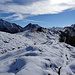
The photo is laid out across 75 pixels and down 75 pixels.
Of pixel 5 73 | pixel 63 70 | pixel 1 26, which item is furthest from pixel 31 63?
pixel 1 26

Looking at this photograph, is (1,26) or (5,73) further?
(1,26)

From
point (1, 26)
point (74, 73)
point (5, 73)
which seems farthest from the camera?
point (1, 26)

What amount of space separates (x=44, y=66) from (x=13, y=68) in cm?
190

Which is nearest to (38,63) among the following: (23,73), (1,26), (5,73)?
(23,73)

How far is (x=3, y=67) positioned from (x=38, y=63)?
219 centimetres

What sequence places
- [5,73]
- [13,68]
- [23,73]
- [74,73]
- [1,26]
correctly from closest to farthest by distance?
[23,73], [5,73], [13,68], [74,73], [1,26]

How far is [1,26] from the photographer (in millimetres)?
154750

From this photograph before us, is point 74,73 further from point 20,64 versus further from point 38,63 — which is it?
point 20,64

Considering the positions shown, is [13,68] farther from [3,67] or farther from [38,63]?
[38,63]

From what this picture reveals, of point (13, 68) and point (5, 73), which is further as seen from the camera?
point (13, 68)

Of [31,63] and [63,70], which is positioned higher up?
[31,63]

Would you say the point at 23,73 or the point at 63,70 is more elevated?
the point at 23,73

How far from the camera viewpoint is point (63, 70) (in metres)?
6.97

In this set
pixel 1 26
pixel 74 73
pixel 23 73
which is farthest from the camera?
pixel 1 26
